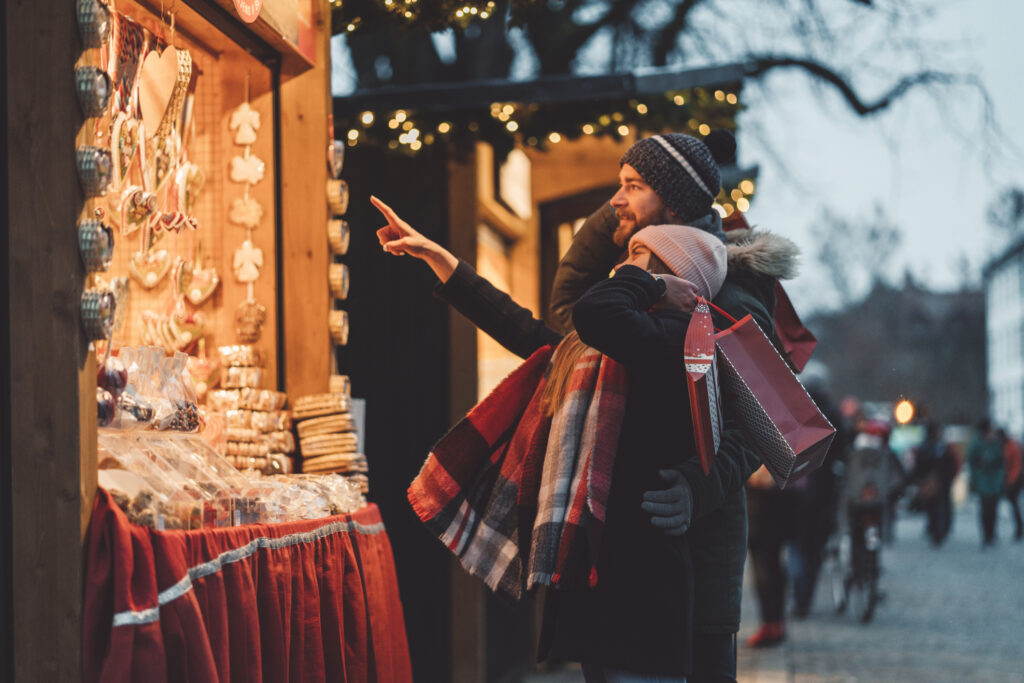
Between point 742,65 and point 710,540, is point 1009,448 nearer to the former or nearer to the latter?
point 742,65

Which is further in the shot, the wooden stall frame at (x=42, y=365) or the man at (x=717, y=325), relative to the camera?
the man at (x=717, y=325)

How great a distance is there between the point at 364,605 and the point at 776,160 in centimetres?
1240

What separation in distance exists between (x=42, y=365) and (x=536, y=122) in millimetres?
4216

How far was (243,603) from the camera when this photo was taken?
9.09 ft

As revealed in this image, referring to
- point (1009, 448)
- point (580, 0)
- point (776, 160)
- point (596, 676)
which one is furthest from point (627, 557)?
point (1009, 448)

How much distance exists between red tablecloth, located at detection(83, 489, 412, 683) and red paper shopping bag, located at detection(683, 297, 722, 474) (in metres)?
1.08

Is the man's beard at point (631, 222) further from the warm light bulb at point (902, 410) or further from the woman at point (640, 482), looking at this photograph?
the warm light bulb at point (902, 410)

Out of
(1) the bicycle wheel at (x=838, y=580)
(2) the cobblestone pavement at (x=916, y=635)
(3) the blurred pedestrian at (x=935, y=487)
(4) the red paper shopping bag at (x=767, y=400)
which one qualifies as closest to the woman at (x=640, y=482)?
(4) the red paper shopping bag at (x=767, y=400)

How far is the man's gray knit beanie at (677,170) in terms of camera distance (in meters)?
2.98

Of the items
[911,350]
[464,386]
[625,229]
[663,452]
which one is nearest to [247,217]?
[625,229]

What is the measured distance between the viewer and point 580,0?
1242 cm

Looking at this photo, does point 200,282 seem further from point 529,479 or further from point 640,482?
point 640,482

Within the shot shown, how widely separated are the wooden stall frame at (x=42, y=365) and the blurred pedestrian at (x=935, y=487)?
17.4 metres

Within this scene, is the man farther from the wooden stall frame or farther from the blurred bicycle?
the blurred bicycle
